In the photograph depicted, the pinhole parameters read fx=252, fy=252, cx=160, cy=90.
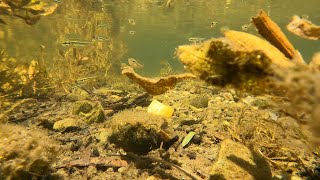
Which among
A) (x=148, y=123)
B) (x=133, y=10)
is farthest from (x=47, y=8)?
(x=133, y=10)

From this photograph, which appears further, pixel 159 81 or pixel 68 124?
pixel 68 124

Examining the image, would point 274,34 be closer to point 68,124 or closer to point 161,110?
point 161,110

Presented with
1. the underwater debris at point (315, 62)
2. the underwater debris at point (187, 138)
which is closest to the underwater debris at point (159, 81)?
the underwater debris at point (315, 62)

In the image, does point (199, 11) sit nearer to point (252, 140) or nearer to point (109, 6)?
point (109, 6)

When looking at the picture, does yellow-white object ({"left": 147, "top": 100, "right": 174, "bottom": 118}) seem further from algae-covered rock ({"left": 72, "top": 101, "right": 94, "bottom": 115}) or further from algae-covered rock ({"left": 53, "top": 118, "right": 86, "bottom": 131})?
algae-covered rock ({"left": 72, "top": 101, "right": 94, "bottom": 115})

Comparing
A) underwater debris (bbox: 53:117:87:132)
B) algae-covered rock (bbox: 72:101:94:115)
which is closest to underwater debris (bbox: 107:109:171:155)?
underwater debris (bbox: 53:117:87:132)

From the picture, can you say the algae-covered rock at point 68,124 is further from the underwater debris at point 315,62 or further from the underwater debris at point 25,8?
the underwater debris at point 315,62

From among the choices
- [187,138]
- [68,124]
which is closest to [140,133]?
[187,138]
